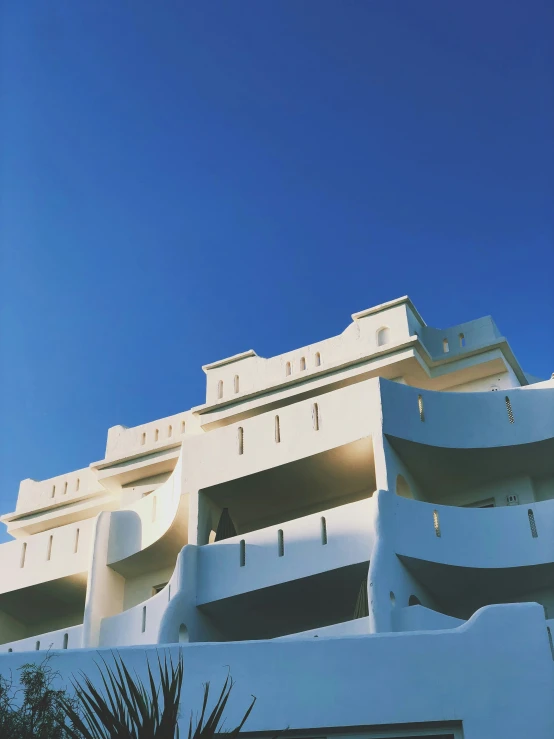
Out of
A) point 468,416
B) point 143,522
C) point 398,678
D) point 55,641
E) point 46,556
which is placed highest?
point 468,416

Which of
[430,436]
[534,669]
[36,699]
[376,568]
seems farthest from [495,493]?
[36,699]

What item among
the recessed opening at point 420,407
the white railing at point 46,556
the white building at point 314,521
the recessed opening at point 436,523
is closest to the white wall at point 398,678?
the white building at point 314,521

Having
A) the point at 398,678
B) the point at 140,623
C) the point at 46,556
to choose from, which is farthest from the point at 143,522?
the point at 398,678

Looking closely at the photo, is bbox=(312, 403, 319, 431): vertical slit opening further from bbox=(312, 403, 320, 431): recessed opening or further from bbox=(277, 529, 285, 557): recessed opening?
bbox=(277, 529, 285, 557): recessed opening

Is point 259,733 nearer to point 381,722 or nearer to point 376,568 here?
point 381,722

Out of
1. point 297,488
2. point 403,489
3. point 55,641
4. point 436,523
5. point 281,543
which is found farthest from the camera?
point 55,641

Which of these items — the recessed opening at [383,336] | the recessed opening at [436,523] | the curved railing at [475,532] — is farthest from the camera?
the recessed opening at [383,336]

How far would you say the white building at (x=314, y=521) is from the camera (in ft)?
43.4

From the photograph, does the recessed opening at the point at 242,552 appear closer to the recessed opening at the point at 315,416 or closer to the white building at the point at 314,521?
the white building at the point at 314,521

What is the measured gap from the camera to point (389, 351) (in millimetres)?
21922

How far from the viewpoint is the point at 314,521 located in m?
17.9

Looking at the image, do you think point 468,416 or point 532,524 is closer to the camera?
point 532,524

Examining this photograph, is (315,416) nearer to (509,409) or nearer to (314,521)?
(314,521)

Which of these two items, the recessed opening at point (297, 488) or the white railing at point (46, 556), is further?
the white railing at point (46, 556)
